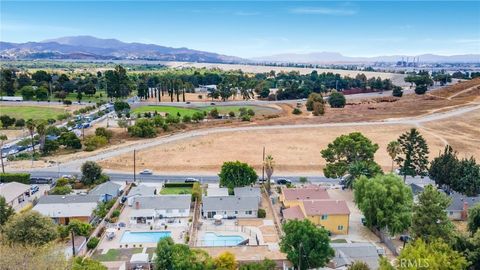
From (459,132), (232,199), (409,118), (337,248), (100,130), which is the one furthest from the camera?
(409,118)

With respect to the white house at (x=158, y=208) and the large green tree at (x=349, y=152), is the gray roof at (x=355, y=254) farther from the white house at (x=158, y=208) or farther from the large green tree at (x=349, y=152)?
the large green tree at (x=349, y=152)

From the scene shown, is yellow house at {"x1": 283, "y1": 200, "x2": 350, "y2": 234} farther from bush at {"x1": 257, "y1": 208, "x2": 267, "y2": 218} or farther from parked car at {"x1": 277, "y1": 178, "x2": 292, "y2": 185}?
parked car at {"x1": 277, "y1": 178, "x2": 292, "y2": 185}

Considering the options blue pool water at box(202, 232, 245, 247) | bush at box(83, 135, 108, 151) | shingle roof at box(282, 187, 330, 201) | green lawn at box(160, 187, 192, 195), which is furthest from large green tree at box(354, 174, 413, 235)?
bush at box(83, 135, 108, 151)

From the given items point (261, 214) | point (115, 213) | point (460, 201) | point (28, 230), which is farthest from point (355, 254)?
point (28, 230)

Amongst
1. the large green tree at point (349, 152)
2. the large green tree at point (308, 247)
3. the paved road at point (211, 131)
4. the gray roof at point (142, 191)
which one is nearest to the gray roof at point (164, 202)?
the gray roof at point (142, 191)

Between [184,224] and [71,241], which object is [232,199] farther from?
[71,241]

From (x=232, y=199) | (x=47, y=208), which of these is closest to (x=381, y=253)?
(x=232, y=199)
